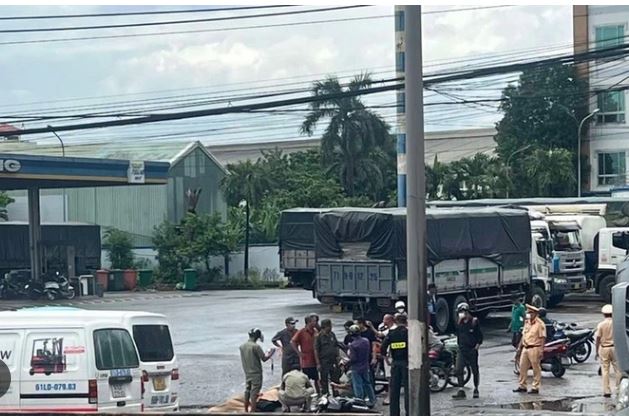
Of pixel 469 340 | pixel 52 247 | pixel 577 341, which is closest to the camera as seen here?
pixel 469 340

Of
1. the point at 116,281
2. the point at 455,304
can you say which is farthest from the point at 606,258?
the point at 116,281

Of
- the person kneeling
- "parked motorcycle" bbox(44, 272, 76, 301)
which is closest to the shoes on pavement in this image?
the person kneeling

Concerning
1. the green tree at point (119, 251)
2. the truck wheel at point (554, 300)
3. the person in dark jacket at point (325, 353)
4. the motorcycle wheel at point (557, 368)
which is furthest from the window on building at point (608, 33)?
the person in dark jacket at point (325, 353)

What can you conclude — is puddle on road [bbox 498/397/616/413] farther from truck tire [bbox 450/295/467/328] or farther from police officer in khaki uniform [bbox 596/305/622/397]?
truck tire [bbox 450/295/467/328]

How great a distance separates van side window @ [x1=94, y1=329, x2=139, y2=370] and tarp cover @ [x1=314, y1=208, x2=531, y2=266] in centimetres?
1362

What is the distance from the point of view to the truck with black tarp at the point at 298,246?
3666 centimetres

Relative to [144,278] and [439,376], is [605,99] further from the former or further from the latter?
[439,376]

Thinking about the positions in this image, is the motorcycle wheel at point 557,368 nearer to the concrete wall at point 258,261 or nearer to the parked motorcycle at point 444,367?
the parked motorcycle at point 444,367

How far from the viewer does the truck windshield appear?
37562 millimetres

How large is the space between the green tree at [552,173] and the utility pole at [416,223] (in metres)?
47.8

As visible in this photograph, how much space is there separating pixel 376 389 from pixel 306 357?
7.03ft

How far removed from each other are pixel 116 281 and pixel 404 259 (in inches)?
1217

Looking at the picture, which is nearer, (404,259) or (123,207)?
(404,259)

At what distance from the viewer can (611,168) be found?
65.6 m
